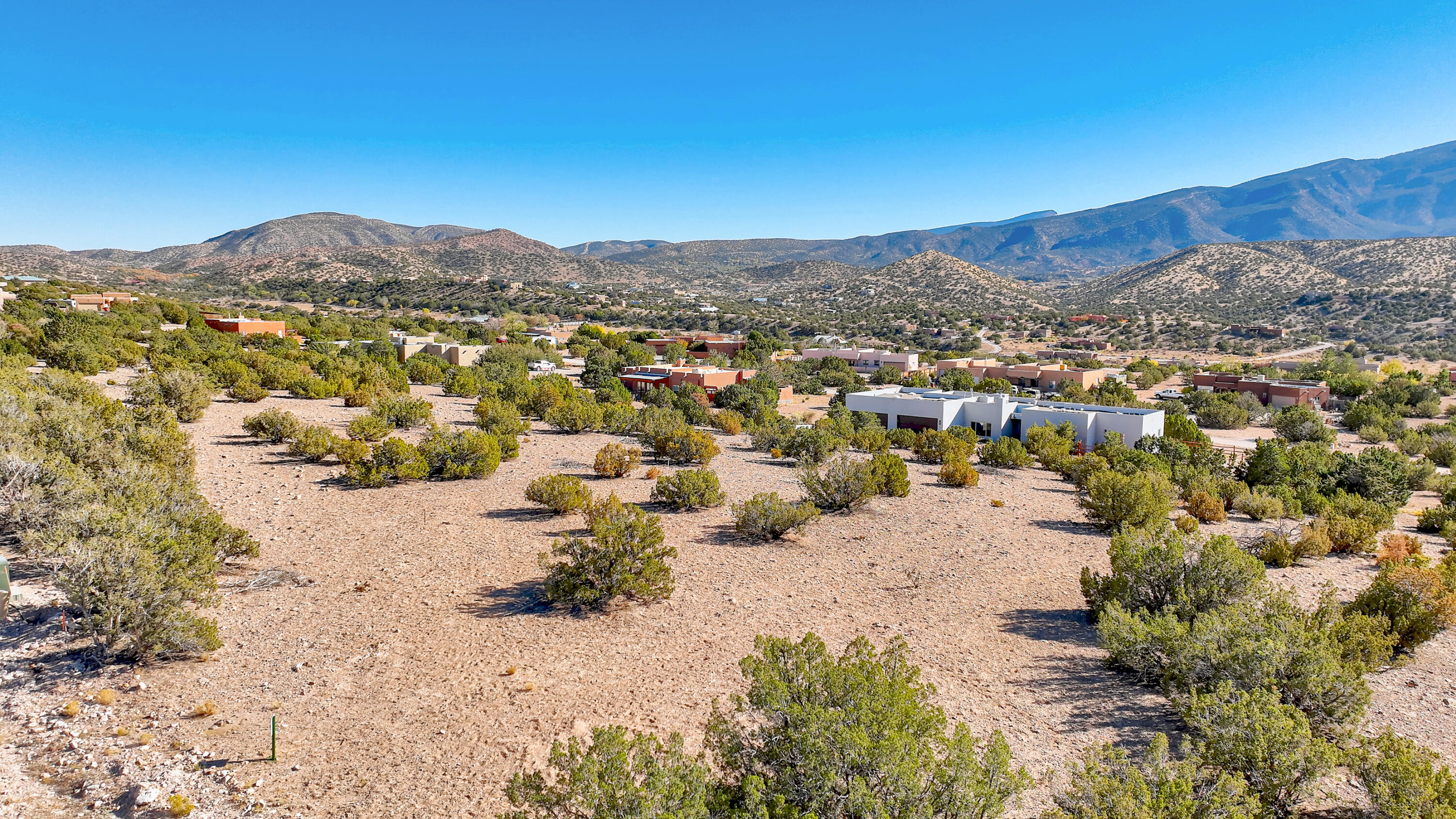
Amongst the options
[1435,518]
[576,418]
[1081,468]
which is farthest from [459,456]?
Result: [1435,518]

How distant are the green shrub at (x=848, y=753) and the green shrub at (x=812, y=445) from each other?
50.8 ft

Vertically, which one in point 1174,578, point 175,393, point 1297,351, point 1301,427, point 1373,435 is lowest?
point 1373,435

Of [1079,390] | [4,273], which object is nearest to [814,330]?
[1079,390]

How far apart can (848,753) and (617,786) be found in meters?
1.54

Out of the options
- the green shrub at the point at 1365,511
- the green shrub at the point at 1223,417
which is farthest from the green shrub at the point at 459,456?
the green shrub at the point at 1223,417

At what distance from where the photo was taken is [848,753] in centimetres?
492

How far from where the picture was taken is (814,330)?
8231 cm

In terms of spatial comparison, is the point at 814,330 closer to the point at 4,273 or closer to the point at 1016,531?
the point at 1016,531

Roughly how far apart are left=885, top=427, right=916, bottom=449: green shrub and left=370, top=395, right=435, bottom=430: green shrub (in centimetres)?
1567

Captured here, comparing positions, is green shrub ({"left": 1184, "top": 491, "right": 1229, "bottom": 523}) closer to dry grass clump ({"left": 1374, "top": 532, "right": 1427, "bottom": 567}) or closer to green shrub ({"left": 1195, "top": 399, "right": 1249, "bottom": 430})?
dry grass clump ({"left": 1374, "top": 532, "right": 1427, "bottom": 567})

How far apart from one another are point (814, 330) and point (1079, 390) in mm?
40148

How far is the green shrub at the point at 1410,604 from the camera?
30.9 feet

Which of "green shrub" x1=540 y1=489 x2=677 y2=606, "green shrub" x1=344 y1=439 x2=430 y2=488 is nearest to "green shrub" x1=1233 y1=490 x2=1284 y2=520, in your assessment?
"green shrub" x1=540 y1=489 x2=677 y2=606

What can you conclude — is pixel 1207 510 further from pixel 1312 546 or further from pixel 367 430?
pixel 367 430
